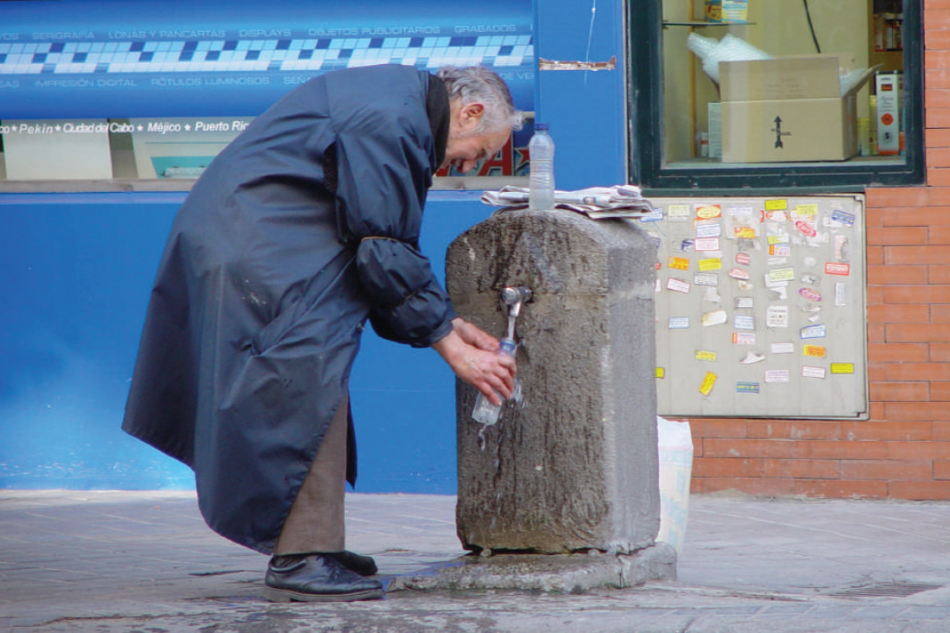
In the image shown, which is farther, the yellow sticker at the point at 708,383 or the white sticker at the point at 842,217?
the yellow sticker at the point at 708,383

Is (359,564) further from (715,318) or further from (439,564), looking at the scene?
(715,318)

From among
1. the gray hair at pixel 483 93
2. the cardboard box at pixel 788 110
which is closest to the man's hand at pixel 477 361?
the gray hair at pixel 483 93

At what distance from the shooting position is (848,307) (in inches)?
229

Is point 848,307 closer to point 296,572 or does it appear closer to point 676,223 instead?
point 676,223

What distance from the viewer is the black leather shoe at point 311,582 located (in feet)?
10.9

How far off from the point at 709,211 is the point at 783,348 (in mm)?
776

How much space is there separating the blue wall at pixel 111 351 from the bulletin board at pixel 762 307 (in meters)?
0.60

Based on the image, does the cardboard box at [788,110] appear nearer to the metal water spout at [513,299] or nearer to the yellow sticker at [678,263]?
the yellow sticker at [678,263]

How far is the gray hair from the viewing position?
345 cm

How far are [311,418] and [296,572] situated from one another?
1.52ft

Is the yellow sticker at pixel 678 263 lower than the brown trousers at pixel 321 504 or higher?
higher

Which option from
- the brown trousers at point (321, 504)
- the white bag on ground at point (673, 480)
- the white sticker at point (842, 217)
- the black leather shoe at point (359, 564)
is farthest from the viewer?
the white sticker at point (842, 217)

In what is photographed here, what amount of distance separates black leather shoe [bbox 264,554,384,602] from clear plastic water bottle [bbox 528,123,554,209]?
1268mm

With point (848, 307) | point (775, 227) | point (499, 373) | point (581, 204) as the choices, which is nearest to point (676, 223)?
point (775, 227)
